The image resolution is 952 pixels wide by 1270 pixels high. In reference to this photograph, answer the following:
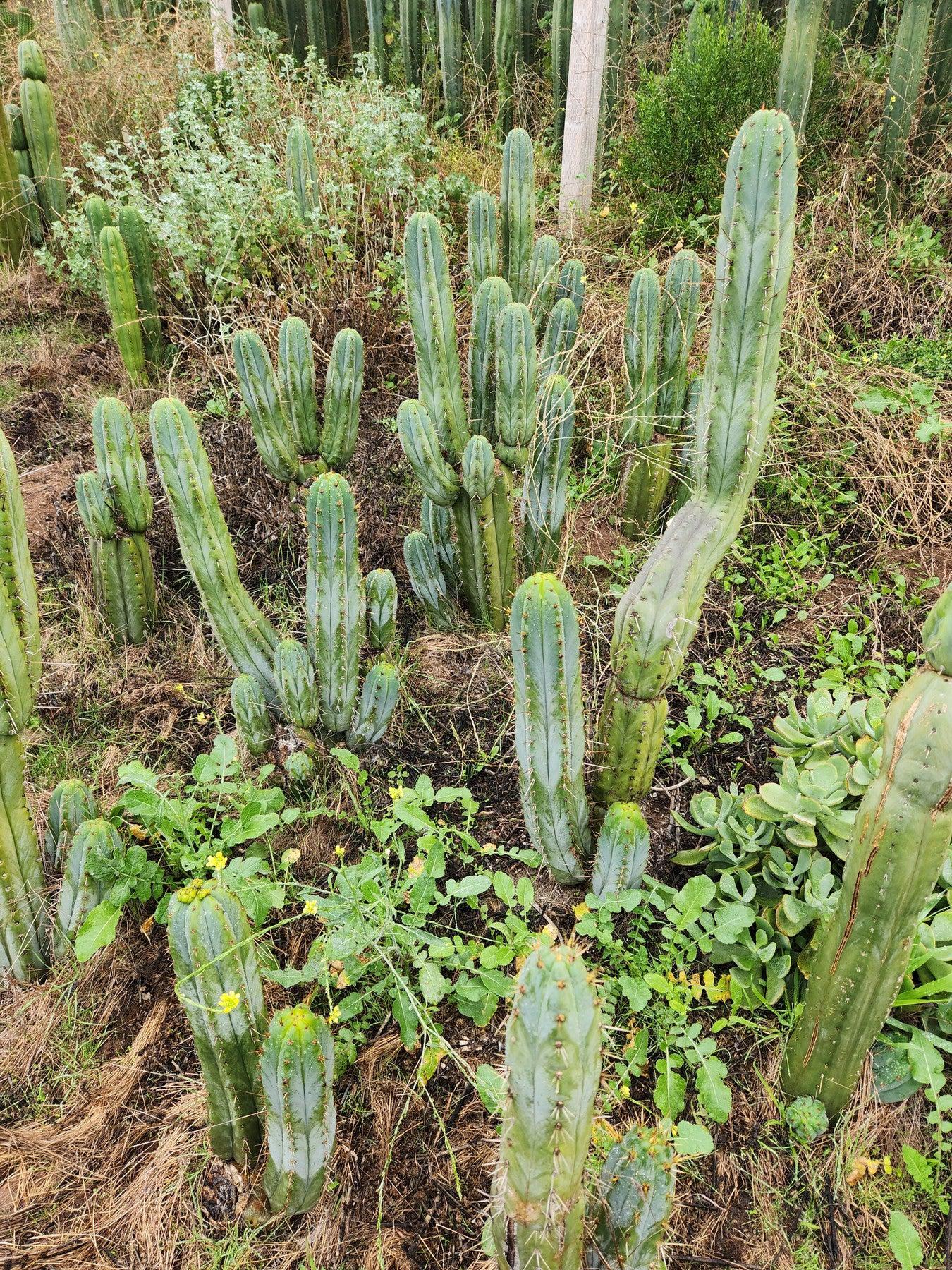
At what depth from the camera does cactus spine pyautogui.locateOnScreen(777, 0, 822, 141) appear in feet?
12.3

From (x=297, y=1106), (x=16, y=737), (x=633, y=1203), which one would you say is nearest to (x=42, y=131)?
(x=16, y=737)

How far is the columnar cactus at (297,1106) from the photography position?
5.59 ft

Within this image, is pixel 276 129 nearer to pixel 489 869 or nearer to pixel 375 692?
pixel 375 692

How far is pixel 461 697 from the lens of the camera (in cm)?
309

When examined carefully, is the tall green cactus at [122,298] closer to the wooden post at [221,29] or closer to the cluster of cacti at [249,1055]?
the wooden post at [221,29]

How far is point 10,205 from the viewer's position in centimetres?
514

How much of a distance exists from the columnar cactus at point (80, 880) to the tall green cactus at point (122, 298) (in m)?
2.73

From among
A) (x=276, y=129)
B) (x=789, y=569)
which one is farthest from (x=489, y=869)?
(x=276, y=129)

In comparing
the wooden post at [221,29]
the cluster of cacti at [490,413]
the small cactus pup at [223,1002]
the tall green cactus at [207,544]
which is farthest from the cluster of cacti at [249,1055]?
the wooden post at [221,29]

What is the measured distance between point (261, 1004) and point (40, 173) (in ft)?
17.3

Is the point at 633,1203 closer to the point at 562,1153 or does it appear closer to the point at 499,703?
the point at 562,1153

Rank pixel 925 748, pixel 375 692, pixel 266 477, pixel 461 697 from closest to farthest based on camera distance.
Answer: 1. pixel 925 748
2. pixel 375 692
3. pixel 461 697
4. pixel 266 477

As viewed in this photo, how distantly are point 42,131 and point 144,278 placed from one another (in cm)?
167

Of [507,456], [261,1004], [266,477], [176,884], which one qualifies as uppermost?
[507,456]
